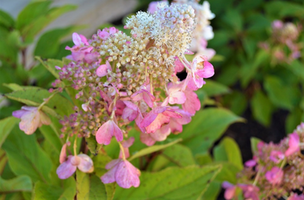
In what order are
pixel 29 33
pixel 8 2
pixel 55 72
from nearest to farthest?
pixel 55 72 < pixel 29 33 < pixel 8 2

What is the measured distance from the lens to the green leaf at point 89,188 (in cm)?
66

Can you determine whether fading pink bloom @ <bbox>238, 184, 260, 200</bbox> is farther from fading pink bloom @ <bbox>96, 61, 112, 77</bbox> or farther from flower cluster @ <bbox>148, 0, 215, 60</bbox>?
fading pink bloom @ <bbox>96, 61, 112, 77</bbox>

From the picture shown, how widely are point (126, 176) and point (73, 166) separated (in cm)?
11

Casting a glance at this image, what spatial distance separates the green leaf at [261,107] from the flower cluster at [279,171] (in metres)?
1.47

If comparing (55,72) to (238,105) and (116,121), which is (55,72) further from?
(238,105)

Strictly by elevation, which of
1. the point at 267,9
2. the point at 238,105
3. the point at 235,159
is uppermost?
the point at 267,9

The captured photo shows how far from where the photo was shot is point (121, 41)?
0.57 meters

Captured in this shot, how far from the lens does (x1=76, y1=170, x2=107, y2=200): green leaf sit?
Answer: 66 cm

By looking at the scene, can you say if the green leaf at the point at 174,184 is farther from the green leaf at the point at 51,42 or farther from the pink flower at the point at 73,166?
the green leaf at the point at 51,42

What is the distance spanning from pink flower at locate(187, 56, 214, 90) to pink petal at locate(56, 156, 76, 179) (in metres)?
0.28

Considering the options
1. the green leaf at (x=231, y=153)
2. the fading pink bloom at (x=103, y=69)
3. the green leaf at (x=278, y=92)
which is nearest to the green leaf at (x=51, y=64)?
the fading pink bloom at (x=103, y=69)

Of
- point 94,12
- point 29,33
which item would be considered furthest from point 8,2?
point 29,33

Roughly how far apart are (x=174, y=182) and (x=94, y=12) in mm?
2129

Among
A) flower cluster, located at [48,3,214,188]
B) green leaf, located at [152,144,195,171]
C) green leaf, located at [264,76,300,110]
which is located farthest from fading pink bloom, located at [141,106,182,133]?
green leaf, located at [264,76,300,110]
